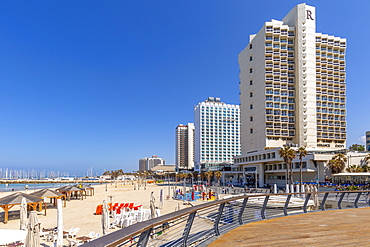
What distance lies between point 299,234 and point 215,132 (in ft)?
428

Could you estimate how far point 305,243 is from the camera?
491 centimetres

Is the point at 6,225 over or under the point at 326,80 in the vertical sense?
under

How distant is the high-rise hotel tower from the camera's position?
68188 mm

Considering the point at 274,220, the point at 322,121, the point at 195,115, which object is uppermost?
the point at 195,115

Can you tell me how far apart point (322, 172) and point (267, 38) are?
35663 mm

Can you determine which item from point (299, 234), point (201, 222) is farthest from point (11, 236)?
point (299, 234)

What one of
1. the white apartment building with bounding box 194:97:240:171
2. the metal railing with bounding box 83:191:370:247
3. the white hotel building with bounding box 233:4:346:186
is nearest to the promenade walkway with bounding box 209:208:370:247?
the metal railing with bounding box 83:191:370:247

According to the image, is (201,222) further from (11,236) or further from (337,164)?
(337,164)

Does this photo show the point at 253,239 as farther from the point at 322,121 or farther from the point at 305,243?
the point at 322,121

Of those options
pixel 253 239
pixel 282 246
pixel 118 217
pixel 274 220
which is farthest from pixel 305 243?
pixel 118 217

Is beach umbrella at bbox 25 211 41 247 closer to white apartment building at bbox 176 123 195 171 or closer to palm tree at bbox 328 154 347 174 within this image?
palm tree at bbox 328 154 347 174

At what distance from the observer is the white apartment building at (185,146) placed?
175 m

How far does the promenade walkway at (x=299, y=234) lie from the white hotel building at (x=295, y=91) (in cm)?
6012

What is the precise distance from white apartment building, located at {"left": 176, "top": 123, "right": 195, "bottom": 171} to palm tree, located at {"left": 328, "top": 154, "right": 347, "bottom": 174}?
125 m
